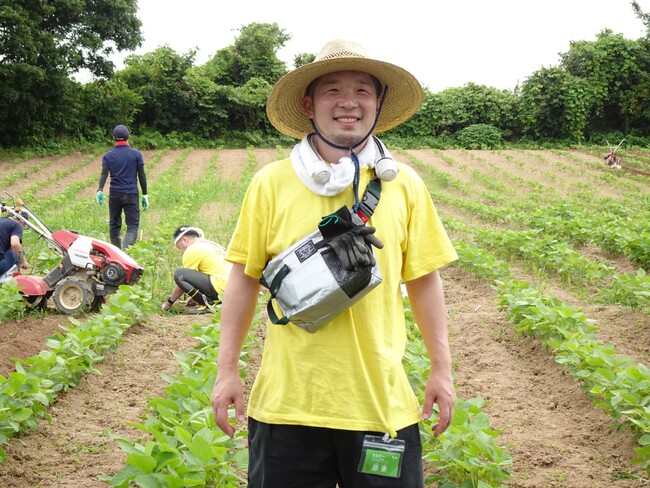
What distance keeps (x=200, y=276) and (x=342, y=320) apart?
202 inches

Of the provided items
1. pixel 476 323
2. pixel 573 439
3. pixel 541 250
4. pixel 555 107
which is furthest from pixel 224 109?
pixel 573 439

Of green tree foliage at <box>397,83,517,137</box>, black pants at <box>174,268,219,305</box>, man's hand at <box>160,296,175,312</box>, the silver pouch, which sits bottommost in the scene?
man's hand at <box>160,296,175,312</box>

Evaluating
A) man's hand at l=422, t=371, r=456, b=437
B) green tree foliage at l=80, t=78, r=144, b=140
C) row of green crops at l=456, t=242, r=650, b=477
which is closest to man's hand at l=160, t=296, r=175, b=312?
row of green crops at l=456, t=242, r=650, b=477

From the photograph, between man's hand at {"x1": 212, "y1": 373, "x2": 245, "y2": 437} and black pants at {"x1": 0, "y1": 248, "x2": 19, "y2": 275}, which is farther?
black pants at {"x1": 0, "y1": 248, "x2": 19, "y2": 275}

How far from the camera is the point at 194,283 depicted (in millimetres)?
6883

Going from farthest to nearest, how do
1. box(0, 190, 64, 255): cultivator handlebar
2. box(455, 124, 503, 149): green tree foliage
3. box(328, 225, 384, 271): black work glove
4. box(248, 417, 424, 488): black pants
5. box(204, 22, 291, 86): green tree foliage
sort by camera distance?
1. box(204, 22, 291, 86): green tree foliage
2. box(455, 124, 503, 149): green tree foliage
3. box(0, 190, 64, 255): cultivator handlebar
4. box(248, 417, 424, 488): black pants
5. box(328, 225, 384, 271): black work glove

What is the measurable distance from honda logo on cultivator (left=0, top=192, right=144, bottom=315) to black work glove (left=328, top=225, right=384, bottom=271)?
17.6 ft

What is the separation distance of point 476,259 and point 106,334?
14.7 ft

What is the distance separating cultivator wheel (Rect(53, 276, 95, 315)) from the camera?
21.7 ft

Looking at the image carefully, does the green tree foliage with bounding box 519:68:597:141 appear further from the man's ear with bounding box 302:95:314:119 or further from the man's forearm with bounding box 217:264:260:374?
the man's forearm with bounding box 217:264:260:374

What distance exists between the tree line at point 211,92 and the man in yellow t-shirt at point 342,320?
84.5 feet

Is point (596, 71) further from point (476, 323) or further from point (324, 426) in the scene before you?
point (324, 426)

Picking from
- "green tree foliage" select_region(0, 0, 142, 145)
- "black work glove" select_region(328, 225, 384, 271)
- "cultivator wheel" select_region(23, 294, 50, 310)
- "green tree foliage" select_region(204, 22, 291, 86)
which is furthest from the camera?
"green tree foliage" select_region(204, 22, 291, 86)

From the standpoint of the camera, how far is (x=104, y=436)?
4.04 meters
